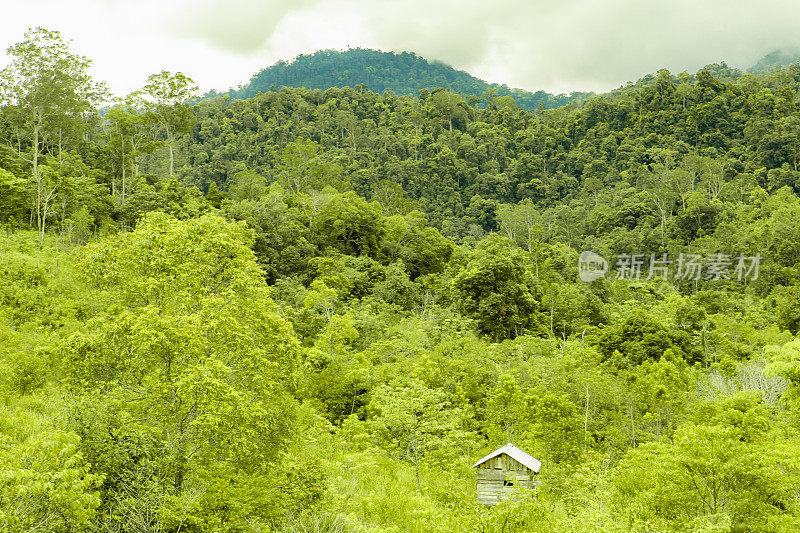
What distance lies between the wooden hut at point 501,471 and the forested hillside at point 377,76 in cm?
11837

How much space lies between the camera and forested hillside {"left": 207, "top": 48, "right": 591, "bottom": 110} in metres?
125

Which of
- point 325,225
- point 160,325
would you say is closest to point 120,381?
point 160,325

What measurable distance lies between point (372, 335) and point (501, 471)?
12138 millimetres

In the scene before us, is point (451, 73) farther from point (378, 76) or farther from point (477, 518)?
point (477, 518)

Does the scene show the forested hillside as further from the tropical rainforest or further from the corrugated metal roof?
the corrugated metal roof

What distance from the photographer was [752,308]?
3123 cm

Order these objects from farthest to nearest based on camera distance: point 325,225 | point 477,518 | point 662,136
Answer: point 662,136
point 325,225
point 477,518

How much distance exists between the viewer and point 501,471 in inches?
502

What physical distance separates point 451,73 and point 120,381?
495ft

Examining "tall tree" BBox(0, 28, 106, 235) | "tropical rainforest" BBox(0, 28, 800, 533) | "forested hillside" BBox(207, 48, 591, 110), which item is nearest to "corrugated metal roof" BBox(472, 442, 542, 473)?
"tropical rainforest" BBox(0, 28, 800, 533)

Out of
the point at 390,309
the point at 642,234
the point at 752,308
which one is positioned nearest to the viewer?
the point at 390,309

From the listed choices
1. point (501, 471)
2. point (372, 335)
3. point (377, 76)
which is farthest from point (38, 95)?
point (377, 76)

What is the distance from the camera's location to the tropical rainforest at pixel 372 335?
27.7ft

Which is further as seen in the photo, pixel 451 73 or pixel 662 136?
pixel 451 73
